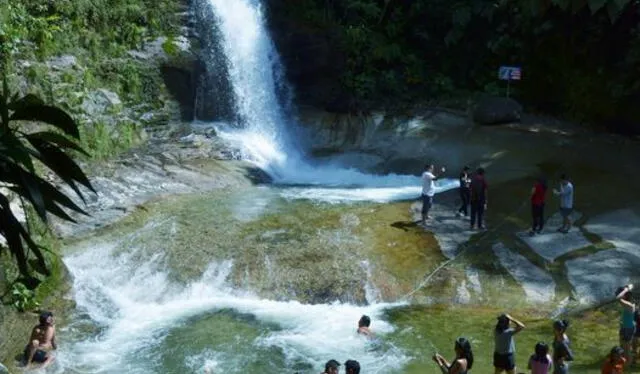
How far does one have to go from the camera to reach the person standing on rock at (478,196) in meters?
14.8

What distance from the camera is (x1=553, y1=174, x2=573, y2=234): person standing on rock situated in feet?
46.8

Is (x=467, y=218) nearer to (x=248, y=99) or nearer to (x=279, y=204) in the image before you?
(x=279, y=204)

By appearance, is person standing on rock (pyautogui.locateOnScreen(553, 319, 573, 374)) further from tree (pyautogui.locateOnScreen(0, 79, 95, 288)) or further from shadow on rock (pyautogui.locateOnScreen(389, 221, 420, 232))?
tree (pyautogui.locateOnScreen(0, 79, 95, 288))

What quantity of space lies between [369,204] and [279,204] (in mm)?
2006

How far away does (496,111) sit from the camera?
2191cm

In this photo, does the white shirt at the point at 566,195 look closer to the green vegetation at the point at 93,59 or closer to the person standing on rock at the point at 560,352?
the person standing on rock at the point at 560,352

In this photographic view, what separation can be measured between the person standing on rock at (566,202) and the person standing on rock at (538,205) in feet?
1.07

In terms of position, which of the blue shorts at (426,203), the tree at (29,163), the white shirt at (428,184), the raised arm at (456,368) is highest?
the tree at (29,163)

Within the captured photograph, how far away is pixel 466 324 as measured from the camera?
1175 cm

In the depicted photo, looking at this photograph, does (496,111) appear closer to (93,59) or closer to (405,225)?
(405,225)

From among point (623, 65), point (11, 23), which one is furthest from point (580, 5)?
point (11, 23)

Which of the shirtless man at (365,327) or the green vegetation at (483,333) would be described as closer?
the green vegetation at (483,333)

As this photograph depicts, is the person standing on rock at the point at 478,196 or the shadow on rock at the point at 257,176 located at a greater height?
the person standing on rock at the point at 478,196

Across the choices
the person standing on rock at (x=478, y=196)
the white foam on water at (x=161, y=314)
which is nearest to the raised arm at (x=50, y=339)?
the white foam on water at (x=161, y=314)
